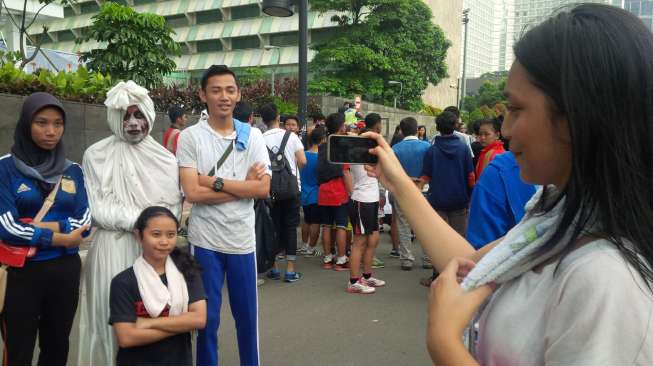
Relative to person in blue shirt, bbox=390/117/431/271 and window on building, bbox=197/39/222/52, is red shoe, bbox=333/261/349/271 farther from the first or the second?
window on building, bbox=197/39/222/52

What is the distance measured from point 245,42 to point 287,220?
138 feet

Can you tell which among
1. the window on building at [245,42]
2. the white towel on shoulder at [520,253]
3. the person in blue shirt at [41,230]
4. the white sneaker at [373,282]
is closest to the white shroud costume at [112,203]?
the person in blue shirt at [41,230]

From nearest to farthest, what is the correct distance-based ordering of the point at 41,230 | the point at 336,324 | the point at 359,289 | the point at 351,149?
the point at 351,149
the point at 41,230
the point at 336,324
the point at 359,289

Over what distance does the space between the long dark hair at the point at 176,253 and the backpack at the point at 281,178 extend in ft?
9.77

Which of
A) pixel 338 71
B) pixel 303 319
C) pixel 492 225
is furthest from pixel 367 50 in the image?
pixel 492 225

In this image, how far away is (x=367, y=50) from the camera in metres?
27.4

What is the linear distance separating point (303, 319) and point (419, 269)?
2.40 meters

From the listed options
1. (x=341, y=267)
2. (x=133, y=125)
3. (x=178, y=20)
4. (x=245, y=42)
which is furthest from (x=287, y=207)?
(x=178, y=20)

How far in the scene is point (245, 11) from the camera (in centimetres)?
4503

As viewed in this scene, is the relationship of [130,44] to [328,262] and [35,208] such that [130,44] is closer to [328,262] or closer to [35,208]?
[328,262]

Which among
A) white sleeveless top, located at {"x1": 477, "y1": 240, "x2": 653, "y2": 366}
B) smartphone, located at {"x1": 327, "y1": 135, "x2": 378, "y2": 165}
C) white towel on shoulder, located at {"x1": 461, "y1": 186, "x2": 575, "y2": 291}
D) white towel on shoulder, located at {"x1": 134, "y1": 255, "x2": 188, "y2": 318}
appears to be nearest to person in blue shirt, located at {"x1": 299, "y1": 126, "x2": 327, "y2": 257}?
white towel on shoulder, located at {"x1": 134, "y1": 255, "x2": 188, "y2": 318}

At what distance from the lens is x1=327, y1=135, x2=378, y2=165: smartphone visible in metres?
1.82

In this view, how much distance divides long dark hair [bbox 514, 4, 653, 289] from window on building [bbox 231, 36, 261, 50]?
45869 mm

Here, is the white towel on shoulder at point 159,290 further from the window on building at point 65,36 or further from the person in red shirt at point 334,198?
the window on building at point 65,36
